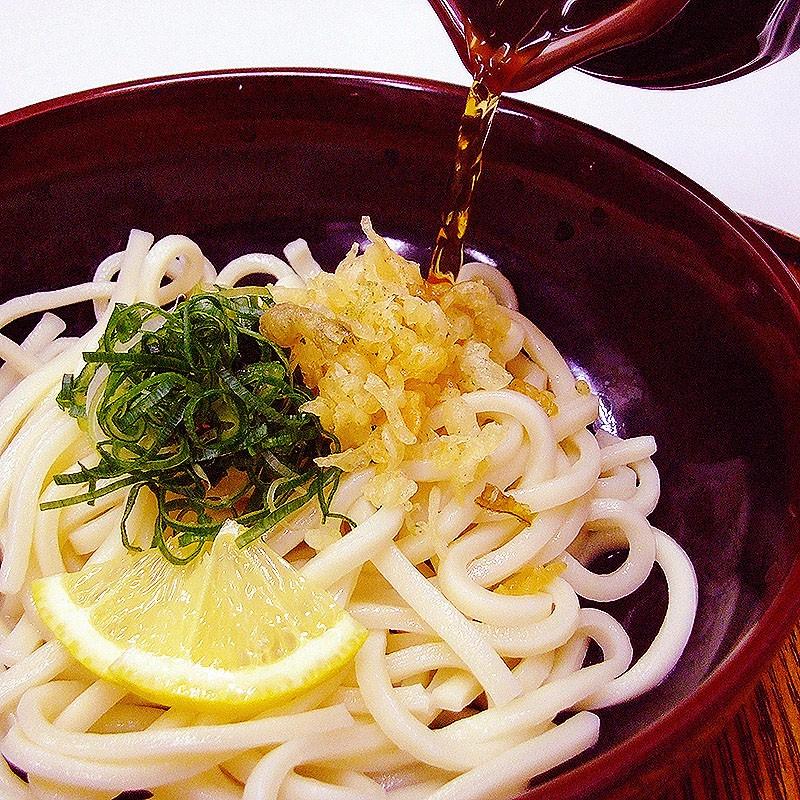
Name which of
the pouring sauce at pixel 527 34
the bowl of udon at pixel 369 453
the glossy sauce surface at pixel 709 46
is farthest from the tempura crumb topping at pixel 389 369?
the glossy sauce surface at pixel 709 46

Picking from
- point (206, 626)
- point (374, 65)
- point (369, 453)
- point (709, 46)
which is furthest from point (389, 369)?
point (374, 65)

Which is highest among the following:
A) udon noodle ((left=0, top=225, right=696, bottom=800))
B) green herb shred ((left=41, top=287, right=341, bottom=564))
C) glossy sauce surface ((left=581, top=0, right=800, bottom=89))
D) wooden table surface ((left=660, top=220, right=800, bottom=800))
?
glossy sauce surface ((left=581, top=0, right=800, bottom=89))

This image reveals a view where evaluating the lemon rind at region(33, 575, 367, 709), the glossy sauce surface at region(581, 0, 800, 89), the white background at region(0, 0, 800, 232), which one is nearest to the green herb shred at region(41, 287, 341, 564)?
the lemon rind at region(33, 575, 367, 709)

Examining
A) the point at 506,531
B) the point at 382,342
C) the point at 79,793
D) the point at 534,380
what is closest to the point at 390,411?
the point at 382,342

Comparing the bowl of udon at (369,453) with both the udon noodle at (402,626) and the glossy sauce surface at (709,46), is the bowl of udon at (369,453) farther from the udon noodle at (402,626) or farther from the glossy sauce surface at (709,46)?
the glossy sauce surface at (709,46)

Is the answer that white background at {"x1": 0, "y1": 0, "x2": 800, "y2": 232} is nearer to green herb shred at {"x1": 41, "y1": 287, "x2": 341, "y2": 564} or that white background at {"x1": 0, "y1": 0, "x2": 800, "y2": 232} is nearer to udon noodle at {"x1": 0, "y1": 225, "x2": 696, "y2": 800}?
udon noodle at {"x1": 0, "y1": 225, "x2": 696, "y2": 800}
